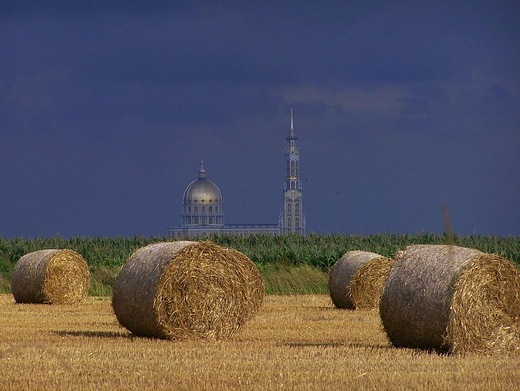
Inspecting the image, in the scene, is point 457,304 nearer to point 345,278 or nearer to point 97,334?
point 97,334

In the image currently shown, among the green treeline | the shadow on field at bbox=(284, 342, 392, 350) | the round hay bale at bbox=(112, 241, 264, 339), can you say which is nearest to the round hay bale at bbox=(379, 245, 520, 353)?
the shadow on field at bbox=(284, 342, 392, 350)

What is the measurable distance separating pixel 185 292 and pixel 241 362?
326cm

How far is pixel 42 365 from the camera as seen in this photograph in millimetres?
10188

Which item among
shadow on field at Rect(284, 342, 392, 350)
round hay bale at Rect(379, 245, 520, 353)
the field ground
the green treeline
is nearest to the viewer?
the field ground

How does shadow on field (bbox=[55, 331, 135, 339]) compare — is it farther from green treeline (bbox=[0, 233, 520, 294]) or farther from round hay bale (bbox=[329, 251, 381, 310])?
green treeline (bbox=[0, 233, 520, 294])

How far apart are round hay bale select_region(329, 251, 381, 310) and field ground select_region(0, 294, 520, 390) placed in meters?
5.42

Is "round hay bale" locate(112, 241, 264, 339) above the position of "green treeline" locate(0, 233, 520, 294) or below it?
above

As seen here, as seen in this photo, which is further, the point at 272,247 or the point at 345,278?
the point at 272,247

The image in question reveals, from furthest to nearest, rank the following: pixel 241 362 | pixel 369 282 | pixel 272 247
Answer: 1. pixel 272 247
2. pixel 369 282
3. pixel 241 362

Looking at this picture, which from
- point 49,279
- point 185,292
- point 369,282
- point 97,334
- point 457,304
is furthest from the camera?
point 49,279

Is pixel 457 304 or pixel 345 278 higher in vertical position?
pixel 457 304

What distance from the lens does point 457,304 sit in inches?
455

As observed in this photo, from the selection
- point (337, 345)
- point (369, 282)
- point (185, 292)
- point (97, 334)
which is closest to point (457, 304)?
point (337, 345)

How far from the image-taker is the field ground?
9047mm
